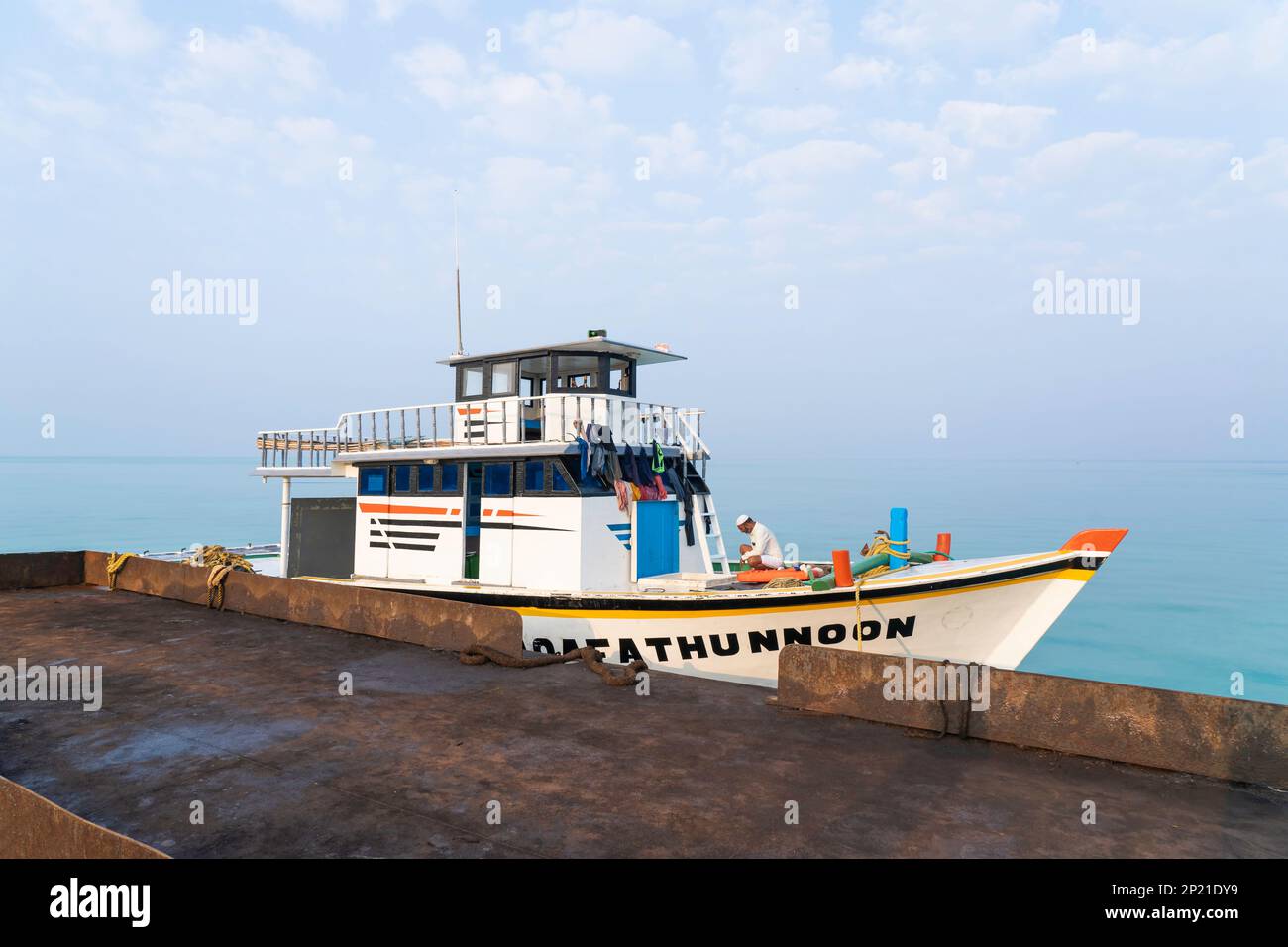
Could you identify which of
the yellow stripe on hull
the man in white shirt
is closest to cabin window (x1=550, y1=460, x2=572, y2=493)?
the yellow stripe on hull

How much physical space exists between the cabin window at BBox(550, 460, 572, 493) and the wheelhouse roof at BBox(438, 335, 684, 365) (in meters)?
2.48

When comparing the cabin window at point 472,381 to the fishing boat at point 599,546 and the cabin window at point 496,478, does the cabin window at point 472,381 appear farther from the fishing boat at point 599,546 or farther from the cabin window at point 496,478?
the cabin window at point 496,478

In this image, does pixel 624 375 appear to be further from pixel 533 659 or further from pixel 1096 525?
pixel 1096 525

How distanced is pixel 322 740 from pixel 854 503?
326 feet

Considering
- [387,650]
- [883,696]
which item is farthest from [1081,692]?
[387,650]

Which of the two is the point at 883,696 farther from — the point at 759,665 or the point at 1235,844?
the point at 759,665

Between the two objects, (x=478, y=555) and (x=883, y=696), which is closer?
(x=883, y=696)

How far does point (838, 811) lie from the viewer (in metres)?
4.95

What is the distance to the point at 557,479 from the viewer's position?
13688mm

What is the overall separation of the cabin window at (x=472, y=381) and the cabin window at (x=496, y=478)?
2127mm

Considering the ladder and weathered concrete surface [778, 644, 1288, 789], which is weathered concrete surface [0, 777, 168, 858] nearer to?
weathered concrete surface [778, 644, 1288, 789]

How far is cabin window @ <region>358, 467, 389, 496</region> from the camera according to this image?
16125mm

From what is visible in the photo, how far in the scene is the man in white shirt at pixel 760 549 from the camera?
13.8 m

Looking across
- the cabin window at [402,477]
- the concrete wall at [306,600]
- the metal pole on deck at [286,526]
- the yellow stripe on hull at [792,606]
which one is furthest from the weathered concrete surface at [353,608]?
the cabin window at [402,477]
